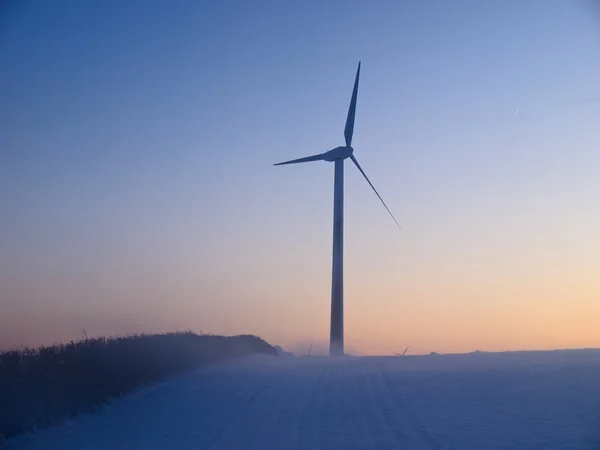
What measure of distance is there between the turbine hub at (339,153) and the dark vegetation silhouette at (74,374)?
75.5ft

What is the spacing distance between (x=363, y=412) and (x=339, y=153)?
32.3m

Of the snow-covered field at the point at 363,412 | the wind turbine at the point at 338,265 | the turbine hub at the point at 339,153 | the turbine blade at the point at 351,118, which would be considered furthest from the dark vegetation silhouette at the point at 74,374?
the turbine blade at the point at 351,118

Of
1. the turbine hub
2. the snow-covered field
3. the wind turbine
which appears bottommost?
the snow-covered field

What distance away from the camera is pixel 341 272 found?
4116cm

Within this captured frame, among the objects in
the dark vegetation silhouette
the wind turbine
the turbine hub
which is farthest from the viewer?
the turbine hub

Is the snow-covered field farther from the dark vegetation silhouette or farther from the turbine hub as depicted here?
the turbine hub

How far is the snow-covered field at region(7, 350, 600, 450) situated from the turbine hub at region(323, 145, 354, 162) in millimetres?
25974

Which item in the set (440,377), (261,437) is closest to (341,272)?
(440,377)

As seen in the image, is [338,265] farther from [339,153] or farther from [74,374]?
[74,374]

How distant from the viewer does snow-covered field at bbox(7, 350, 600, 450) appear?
12695mm

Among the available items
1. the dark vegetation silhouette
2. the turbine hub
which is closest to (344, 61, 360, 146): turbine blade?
the turbine hub

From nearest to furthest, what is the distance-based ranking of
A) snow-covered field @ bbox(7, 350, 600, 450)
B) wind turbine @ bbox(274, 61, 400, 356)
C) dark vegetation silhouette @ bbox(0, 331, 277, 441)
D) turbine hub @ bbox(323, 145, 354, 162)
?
1. snow-covered field @ bbox(7, 350, 600, 450)
2. dark vegetation silhouette @ bbox(0, 331, 277, 441)
3. wind turbine @ bbox(274, 61, 400, 356)
4. turbine hub @ bbox(323, 145, 354, 162)

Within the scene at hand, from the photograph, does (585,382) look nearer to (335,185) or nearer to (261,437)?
(261,437)

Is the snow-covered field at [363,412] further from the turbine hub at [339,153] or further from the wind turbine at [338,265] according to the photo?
the turbine hub at [339,153]
